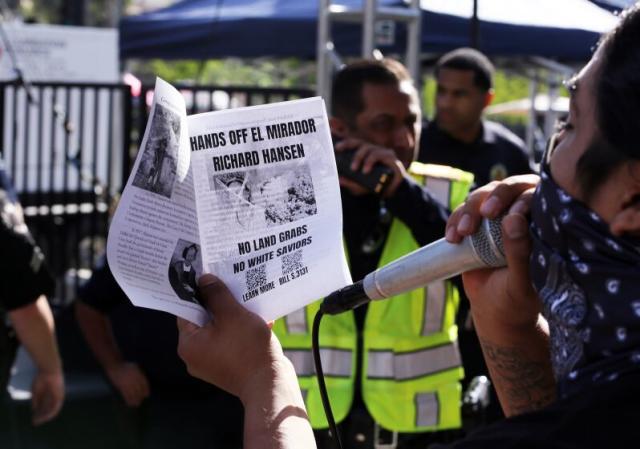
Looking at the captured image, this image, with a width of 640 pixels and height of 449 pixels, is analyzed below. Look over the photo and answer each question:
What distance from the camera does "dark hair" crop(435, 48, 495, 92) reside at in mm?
6008

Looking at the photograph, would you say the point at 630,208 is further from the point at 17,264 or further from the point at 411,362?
the point at 17,264

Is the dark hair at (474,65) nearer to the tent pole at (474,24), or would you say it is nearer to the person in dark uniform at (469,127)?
the person in dark uniform at (469,127)

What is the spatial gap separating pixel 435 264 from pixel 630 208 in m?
0.39

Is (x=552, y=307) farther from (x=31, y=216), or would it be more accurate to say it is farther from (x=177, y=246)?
(x=31, y=216)

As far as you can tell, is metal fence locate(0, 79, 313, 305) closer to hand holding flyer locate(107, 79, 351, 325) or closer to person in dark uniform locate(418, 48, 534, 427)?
person in dark uniform locate(418, 48, 534, 427)

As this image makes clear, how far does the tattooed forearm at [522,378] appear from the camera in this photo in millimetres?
1702

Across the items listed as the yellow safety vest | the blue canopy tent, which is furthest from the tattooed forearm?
the blue canopy tent

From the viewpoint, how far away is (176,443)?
5203 mm

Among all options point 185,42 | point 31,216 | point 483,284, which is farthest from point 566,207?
point 185,42

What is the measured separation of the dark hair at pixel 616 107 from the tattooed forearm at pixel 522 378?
1.52 feet

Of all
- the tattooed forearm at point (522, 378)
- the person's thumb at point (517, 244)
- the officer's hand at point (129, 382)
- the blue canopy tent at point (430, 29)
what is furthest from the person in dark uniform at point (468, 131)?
the person's thumb at point (517, 244)

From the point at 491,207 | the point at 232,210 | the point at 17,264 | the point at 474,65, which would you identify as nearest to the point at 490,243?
the point at 491,207

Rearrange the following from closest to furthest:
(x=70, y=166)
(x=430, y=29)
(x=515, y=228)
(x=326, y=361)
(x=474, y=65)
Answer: (x=515, y=228)
(x=326, y=361)
(x=474, y=65)
(x=70, y=166)
(x=430, y=29)

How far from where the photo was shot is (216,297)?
1.62 metres
